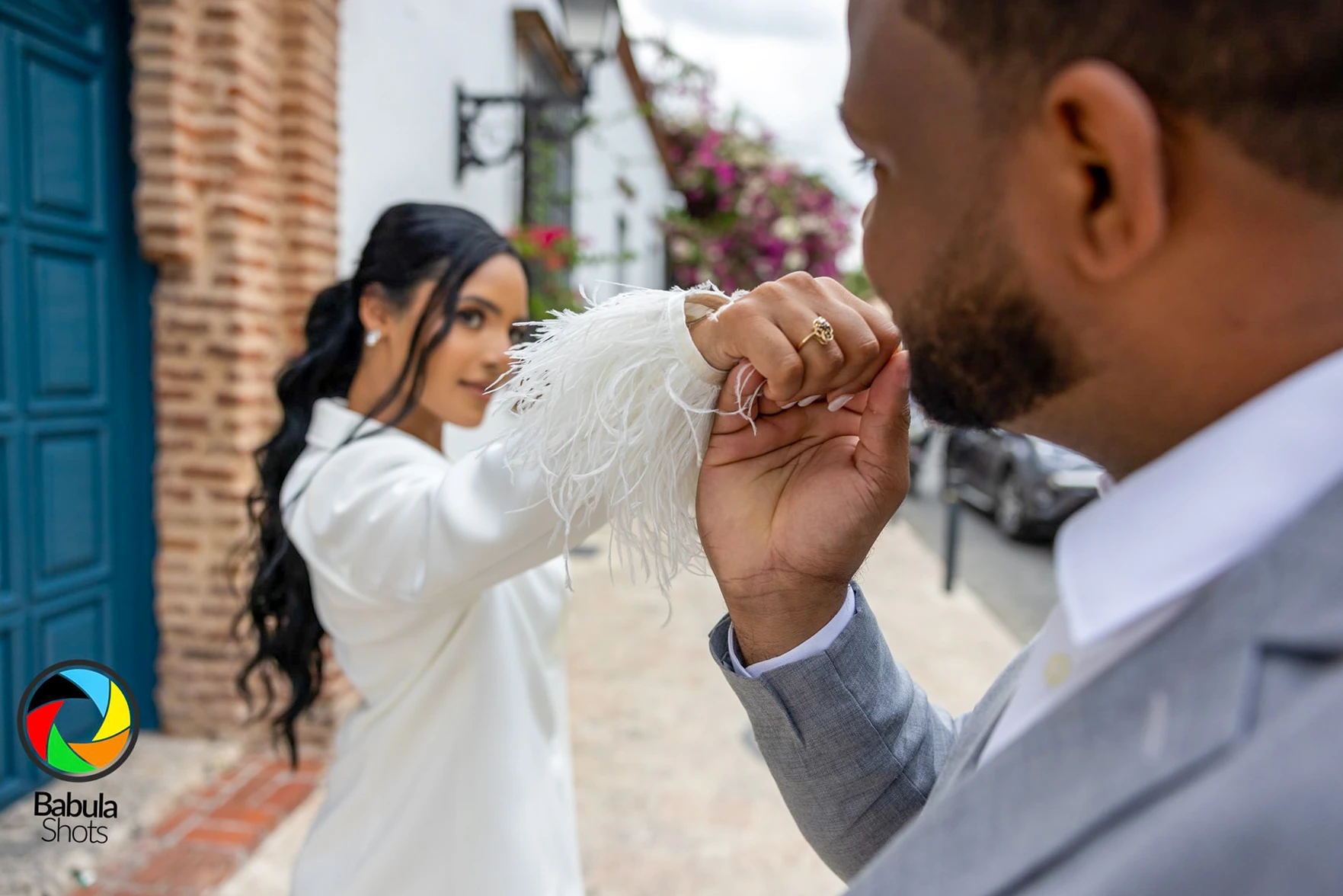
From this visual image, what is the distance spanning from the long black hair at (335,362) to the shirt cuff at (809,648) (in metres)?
1.04

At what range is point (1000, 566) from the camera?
8.11 meters

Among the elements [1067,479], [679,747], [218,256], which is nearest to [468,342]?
[218,256]

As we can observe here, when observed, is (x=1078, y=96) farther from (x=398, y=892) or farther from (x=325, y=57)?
(x=325, y=57)

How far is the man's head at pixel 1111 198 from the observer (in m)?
0.53

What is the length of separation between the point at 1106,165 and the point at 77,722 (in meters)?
2.48

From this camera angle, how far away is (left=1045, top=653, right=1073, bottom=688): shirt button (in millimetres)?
635

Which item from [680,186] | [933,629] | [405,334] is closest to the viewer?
[405,334]

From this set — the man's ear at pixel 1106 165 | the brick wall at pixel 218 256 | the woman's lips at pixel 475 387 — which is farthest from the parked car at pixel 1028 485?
the man's ear at pixel 1106 165

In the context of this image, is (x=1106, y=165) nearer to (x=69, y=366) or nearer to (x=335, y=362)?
(x=335, y=362)

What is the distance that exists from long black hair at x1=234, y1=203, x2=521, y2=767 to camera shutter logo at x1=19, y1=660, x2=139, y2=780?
450 millimetres

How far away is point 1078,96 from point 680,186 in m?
11.5

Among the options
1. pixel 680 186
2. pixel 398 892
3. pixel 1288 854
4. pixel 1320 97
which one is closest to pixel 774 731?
pixel 1288 854

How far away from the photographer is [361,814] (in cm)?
164

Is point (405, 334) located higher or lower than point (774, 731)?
higher
